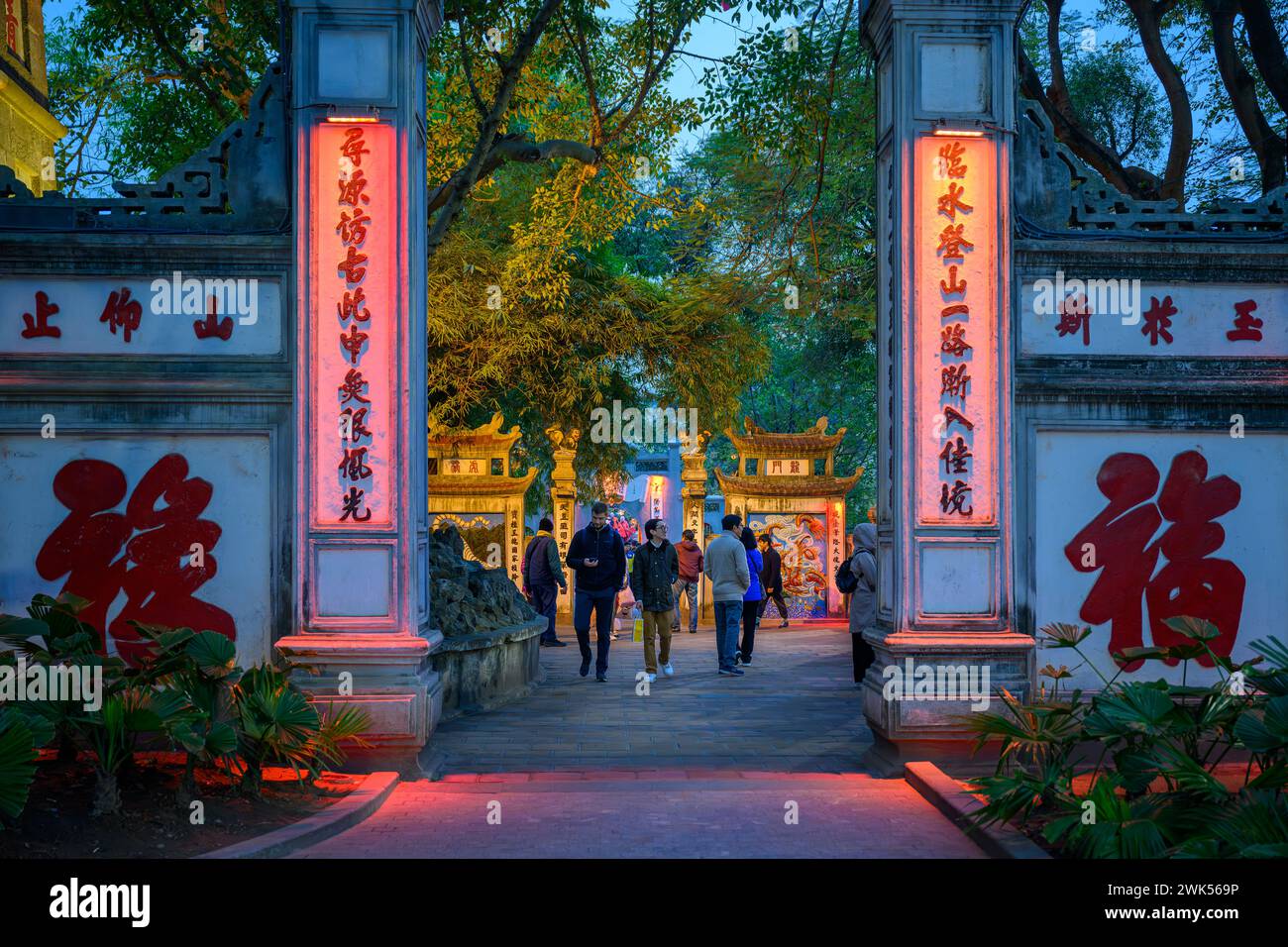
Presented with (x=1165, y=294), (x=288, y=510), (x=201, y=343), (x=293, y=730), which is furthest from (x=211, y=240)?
(x=1165, y=294)

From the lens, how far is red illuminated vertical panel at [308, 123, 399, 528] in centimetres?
718

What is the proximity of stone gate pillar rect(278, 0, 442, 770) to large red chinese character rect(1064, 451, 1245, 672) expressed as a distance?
4466 millimetres

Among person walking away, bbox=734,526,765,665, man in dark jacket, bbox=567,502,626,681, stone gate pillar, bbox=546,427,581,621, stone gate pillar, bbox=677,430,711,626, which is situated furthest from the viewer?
stone gate pillar, bbox=677,430,711,626

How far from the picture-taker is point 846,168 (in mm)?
17297

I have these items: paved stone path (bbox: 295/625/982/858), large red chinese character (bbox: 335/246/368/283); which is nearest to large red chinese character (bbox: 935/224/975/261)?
paved stone path (bbox: 295/625/982/858)

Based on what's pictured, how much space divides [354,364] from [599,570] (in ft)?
18.1

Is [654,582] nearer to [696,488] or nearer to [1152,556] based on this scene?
[1152,556]

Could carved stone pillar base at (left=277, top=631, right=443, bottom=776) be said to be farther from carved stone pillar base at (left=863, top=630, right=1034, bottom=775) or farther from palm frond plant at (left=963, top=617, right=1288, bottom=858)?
palm frond plant at (left=963, top=617, right=1288, bottom=858)

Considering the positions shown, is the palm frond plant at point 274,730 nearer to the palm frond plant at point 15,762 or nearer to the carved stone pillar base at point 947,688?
the palm frond plant at point 15,762

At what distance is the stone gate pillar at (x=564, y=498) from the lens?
20594 millimetres

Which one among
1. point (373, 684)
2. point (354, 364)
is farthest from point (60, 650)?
point (354, 364)

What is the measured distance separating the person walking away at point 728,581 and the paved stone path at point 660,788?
3.90 feet

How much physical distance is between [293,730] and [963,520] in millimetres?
4265

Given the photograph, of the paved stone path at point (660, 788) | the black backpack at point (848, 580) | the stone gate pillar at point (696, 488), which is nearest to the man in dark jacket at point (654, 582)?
the paved stone path at point (660, 788)
